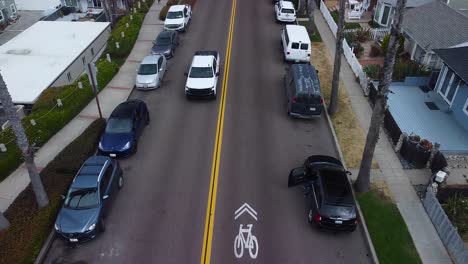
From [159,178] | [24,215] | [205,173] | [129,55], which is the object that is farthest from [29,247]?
[129,55]

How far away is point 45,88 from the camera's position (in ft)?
76.2

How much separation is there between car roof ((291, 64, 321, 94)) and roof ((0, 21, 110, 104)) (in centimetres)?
1568

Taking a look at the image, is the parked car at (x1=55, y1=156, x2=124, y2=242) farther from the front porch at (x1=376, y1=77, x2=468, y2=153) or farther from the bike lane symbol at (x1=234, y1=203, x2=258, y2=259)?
the front porch at (x1=376, y1=77, x2=468, y2=153)

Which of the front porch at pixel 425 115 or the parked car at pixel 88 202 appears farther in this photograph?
the front porch at pixel 425 115

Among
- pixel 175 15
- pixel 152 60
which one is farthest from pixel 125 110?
pixel 175 15

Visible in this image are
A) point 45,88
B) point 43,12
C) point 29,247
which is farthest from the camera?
point 43,12

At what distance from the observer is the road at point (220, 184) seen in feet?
47.2

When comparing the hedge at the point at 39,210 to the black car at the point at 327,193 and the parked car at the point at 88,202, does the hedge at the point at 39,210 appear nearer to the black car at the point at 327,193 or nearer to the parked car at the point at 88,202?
the parked car at the point at 88,202

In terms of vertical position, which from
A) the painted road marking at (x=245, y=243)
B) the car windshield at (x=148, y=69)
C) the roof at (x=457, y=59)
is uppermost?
the roof at (x=457, y=59)

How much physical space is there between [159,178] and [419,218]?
11.8 meters

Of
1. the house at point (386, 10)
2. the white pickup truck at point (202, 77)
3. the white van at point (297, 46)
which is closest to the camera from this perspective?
the white pickup truck at point (202, 77)

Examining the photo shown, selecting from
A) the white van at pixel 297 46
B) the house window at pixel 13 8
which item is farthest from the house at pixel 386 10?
the house window at pixel 13 8

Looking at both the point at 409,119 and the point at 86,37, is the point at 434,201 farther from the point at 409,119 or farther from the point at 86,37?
the point at 86,37

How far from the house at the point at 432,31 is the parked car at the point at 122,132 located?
18.8 meters
